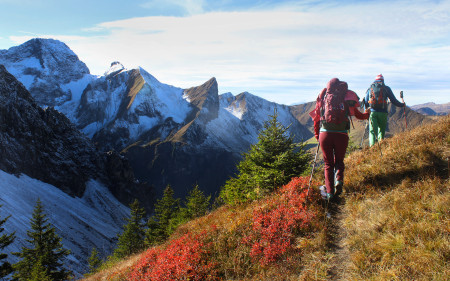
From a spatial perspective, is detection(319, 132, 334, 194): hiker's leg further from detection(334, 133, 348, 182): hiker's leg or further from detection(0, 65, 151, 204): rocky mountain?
detection(0, 65, 151, 204): rocky mountain

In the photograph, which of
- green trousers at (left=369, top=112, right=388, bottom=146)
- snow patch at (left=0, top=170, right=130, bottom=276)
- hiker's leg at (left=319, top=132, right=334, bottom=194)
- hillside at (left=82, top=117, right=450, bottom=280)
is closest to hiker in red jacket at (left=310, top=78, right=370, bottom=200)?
hiker's leg at (left=319, top=132, right=334, bottom=194)

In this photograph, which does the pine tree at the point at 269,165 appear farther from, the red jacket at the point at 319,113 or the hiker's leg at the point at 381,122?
the red jacket at the point at 319,113

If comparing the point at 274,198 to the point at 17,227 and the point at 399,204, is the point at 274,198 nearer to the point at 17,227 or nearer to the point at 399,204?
the point at 399,204

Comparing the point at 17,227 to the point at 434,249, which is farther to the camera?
the point at 17,227

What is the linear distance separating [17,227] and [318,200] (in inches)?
3178

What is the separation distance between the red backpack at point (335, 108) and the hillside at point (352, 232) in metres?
1.65

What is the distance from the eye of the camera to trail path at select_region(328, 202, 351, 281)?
14.7 feet

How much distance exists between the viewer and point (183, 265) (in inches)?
253

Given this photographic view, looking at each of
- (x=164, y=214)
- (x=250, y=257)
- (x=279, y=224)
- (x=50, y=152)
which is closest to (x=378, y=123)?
(x=279, y=224)

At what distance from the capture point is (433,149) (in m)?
6.69

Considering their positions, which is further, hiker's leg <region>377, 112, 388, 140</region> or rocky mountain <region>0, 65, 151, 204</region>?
rocky mountain <region>0, 65, 151, 204</region>

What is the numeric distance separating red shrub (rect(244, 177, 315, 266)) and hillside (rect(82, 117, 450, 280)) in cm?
2

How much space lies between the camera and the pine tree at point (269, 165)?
9.67 meters

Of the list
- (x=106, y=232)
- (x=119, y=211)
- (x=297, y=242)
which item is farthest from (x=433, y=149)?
(x=119, y=211)
